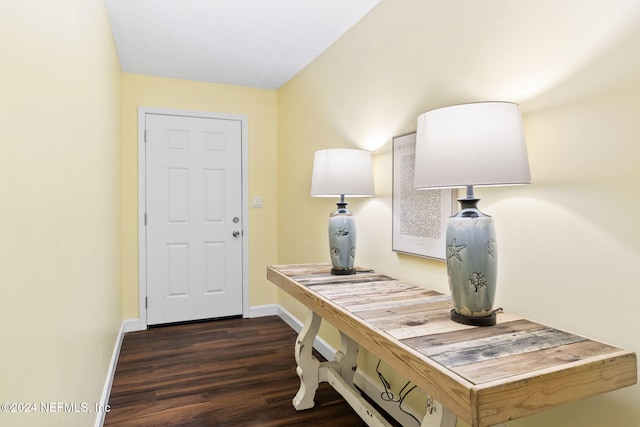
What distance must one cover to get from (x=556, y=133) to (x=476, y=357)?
2.69ft

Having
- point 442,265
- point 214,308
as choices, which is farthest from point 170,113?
point 442,265

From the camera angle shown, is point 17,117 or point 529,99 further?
point 529,99

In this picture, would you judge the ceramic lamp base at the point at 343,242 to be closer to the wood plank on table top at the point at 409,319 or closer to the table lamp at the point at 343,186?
the table lamp at the point at 343,186

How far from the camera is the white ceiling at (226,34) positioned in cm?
238

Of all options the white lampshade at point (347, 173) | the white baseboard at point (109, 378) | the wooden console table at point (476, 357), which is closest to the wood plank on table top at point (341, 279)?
the wooden console table at point (476, 357)

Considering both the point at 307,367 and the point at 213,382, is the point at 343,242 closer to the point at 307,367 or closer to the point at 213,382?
the point at 307,367

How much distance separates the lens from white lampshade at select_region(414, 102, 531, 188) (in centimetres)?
121

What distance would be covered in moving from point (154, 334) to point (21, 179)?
299 centimetres

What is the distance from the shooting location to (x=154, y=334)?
3.51 metres

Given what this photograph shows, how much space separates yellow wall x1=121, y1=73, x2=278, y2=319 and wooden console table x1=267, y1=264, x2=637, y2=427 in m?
2.41

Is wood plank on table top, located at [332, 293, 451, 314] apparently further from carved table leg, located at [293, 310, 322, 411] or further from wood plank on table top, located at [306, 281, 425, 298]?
carved table leg, located at [293, 310, 322, 411]

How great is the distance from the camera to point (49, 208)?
1.09 meters

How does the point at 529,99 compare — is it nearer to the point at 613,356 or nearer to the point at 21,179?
the point at 613,356

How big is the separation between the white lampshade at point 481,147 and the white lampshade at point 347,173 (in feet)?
3.03
